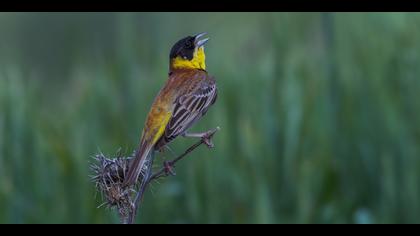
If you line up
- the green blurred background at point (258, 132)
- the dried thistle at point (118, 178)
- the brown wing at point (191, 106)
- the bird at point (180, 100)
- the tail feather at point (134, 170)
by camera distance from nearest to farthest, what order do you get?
the dried thistle at point (118, 178)
the tail feather at point (134, 170)
the bird at point (180, 100)
the brown wing at point (191, 106)
the green blurred background at point (258, 132)

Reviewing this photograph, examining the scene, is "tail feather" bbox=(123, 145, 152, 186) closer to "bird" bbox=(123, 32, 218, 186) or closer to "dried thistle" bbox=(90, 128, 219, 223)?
"dried thistle" bbox=(90, 128, 219, 223)

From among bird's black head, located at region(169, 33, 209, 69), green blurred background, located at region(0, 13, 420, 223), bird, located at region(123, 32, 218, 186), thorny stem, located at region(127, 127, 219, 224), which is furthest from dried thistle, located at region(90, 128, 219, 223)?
green blurred background, located at region(0, 13, 420, 223)

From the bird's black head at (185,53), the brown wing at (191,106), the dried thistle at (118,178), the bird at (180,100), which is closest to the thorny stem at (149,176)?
the dried thistle at (118,178)

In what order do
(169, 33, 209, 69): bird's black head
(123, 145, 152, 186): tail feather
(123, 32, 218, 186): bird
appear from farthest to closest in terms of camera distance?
(169, 33, 209, 69): bird's black head → (123, 32, 218, 186): bird → (123, 145, 152, 186): tail feather

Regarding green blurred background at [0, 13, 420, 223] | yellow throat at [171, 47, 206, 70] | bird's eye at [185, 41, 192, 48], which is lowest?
green blurred background at [0, 13, 420, 223]

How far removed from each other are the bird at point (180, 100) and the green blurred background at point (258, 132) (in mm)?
862

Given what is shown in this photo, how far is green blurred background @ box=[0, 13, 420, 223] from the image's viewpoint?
596cm

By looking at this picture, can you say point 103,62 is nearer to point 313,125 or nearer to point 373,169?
point 313,125

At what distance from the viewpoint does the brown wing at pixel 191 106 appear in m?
4.44

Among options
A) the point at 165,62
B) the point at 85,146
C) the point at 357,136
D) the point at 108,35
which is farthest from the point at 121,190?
the point at 108,35

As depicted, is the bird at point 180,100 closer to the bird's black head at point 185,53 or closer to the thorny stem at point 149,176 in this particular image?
the bird's black head at point 185,53

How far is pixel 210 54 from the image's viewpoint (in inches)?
290

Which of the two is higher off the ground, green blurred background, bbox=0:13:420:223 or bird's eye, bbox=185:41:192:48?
bird's eye, bbox=185:41:192:48

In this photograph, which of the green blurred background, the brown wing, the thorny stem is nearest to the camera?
the thorny stem
